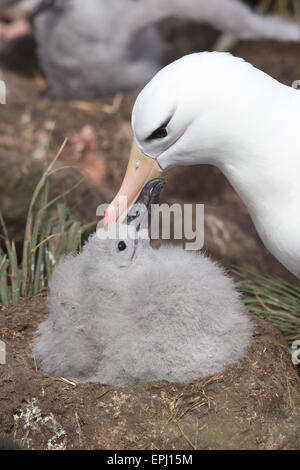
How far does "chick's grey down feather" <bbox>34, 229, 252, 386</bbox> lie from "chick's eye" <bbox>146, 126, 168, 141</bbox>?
1.23 ft

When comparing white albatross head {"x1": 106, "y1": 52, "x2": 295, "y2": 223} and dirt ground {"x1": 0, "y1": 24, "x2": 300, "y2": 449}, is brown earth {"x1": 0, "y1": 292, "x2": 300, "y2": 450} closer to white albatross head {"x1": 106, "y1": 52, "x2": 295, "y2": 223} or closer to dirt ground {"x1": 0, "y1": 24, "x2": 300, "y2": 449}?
dirt ground {"x1": 0, "y1": 24, "x2": 300, "y2": 449}

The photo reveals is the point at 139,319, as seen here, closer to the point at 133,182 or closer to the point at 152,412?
the point at 152,412

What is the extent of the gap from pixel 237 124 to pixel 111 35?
13.5ft

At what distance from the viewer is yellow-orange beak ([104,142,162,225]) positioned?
2693 millimetres

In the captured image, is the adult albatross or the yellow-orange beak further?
the yellow-orange beak

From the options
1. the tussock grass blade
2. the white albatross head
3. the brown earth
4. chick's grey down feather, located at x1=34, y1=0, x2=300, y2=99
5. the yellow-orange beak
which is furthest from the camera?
chick's grey down feather, located at x1=34, y1=0, x2=300, y2=99

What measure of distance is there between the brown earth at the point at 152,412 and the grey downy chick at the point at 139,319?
7 cm

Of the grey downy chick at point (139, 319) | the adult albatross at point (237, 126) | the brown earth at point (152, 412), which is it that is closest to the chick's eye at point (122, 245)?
the grey downy chick at point (139, 319)

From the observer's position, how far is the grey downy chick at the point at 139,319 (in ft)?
8.25

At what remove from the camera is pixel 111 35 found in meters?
6.35

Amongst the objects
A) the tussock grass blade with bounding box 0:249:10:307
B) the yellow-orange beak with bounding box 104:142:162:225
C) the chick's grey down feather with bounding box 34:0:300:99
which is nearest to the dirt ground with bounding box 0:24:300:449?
the tussock grass blade with bounding box 0:249:10:307

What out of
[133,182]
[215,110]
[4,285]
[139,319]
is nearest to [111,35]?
[4,285]

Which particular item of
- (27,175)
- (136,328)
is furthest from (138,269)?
(27,175)
